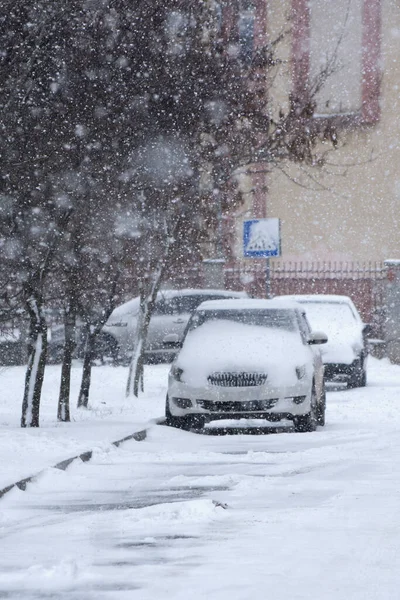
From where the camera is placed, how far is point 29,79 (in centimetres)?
1265

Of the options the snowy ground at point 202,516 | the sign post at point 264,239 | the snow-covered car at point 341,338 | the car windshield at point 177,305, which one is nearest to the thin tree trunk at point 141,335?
the sign post at point 264,239

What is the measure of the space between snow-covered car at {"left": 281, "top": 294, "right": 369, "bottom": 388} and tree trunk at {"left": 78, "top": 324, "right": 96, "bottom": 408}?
16.5ft

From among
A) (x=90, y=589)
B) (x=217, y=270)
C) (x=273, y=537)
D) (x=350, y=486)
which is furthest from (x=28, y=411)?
(x=217, y=270)

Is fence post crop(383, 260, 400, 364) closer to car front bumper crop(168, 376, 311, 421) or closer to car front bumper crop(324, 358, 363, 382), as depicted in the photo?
car front bumper crop(324, 358, 363, 382)

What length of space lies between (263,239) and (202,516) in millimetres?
13998

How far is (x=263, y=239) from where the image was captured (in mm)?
22172

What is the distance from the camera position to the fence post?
3023 centimetres

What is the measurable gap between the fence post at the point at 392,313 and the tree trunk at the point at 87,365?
41.1ft

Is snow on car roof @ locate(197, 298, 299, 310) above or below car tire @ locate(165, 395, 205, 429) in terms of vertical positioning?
above

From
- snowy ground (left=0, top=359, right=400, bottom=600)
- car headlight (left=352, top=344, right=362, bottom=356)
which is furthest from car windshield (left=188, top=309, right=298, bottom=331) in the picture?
car headlight (left=352, top=344, right=362, bottom=356)

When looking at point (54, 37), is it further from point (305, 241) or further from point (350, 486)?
point (305, 241)

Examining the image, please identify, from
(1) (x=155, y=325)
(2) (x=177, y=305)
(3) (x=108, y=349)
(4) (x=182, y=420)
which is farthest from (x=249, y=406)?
(2) (x=177, y=305)

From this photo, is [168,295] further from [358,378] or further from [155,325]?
[358,378]

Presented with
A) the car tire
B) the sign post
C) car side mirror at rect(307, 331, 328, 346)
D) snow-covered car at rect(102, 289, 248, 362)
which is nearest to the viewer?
the car tire
